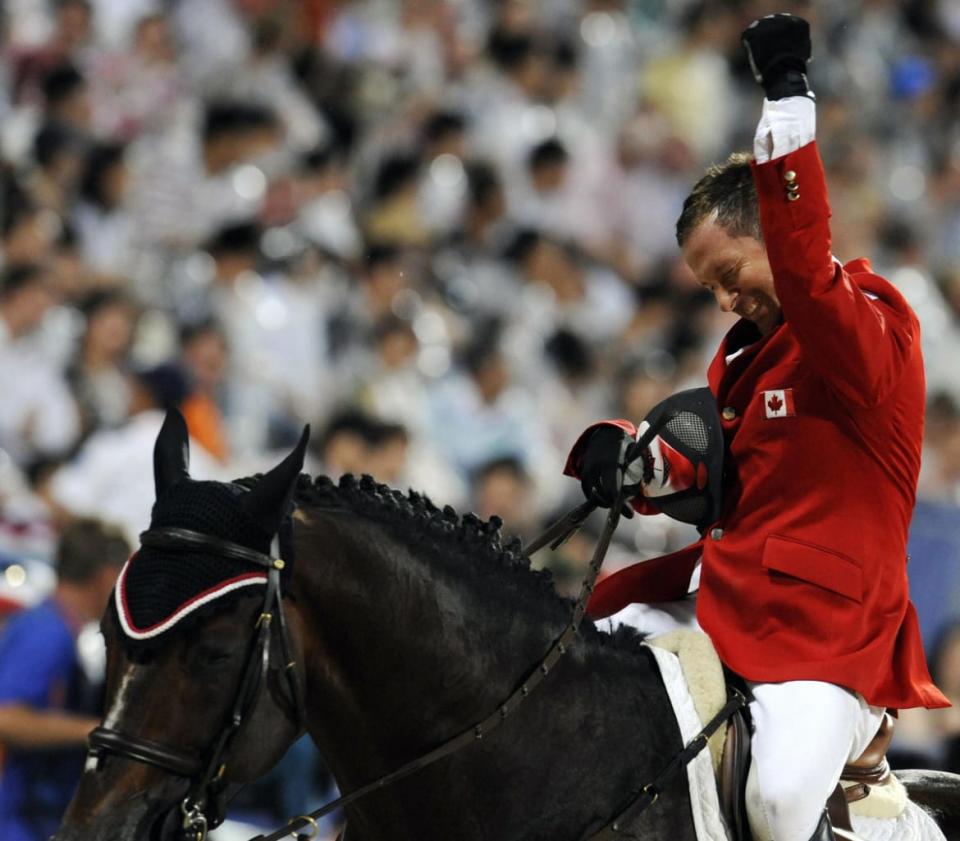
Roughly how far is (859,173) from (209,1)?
6.06m

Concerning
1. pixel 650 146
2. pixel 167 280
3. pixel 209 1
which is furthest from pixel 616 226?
pixel 167 280

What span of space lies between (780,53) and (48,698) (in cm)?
403

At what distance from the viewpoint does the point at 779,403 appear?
150 inches

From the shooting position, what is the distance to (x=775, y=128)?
346 centimetres

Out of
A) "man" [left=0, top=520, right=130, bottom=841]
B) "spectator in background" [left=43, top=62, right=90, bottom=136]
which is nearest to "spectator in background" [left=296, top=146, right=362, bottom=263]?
"spectator in background" [left=43, top=62, right=90, bottom=136]

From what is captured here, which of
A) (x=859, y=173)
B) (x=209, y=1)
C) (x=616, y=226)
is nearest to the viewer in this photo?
(x=209, y=1)

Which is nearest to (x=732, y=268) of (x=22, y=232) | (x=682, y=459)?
(x=682, y=459)

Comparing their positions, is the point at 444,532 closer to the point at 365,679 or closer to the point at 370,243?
the point at 365,679

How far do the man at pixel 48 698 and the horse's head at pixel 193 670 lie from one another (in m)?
2.88

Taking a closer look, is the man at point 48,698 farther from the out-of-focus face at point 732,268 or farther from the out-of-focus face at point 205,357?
the out-of-focus face at point 732,268

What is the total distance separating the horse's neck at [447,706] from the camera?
3.56m


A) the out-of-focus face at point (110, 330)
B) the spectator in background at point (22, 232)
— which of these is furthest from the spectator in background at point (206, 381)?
the spectator in background at point (22, 232)

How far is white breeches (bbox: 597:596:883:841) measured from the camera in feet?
11.7

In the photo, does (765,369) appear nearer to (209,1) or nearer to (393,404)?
(393,404)
